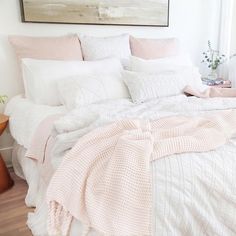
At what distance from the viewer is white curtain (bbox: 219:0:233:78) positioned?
3387 millimetres

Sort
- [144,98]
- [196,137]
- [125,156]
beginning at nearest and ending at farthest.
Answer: [125,156], [196,137], [144,98]

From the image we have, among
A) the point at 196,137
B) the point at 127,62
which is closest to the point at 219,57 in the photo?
the point at 127,62

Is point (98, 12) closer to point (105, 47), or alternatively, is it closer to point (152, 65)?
point (105, 47)

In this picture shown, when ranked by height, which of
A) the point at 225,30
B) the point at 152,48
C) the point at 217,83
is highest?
the point at 225,30

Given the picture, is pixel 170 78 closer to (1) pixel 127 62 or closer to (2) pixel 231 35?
(1) pixel 127 62

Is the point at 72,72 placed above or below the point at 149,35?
below

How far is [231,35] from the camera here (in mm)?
3498

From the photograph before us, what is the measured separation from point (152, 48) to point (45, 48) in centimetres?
102

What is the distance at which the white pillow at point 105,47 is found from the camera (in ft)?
8.49

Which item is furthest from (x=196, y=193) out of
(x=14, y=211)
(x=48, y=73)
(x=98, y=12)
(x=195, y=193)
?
(x=98, y=12)

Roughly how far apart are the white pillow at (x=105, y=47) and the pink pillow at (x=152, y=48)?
0.09 metres

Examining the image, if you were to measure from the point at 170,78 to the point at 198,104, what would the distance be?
449mm

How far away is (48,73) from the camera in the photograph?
7.25ft

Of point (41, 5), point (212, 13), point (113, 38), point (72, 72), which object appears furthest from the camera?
point (212, 13)
